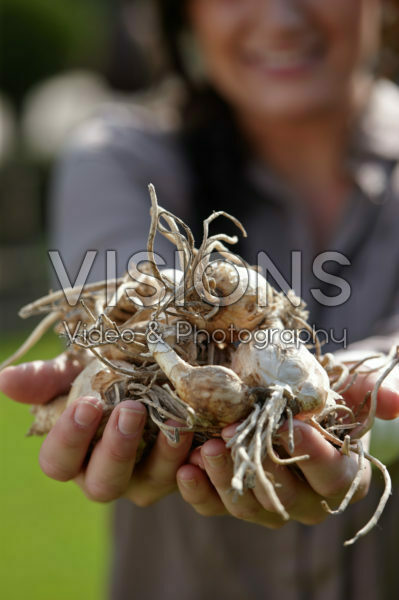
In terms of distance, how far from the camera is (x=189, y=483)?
75 cm

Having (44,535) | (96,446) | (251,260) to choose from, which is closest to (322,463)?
(96,446)

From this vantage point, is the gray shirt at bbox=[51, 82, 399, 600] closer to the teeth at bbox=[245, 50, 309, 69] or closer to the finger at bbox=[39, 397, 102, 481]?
the teeth at bbox=[245, 50, 309, 69]

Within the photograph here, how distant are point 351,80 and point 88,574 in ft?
5.63

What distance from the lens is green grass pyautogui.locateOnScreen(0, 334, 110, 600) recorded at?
1.95 metres

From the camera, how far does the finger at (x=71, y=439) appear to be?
75 cm

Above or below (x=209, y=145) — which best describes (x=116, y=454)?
below

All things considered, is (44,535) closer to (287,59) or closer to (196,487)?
(196,487)

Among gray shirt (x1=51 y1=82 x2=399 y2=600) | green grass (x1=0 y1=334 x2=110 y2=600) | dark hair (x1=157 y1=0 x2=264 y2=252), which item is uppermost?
dark hair (x1=157 y1=0 x2=264 y2=252)

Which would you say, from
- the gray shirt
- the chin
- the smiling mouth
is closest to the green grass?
the gray shirt

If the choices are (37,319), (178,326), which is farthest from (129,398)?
(37,319)

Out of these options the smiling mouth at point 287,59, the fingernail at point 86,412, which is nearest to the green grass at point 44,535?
the fingernail at point 86,412

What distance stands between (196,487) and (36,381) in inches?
10.9

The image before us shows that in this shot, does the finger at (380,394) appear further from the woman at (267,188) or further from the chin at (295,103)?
the chin at (295,103)

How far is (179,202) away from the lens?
59.9 inches
